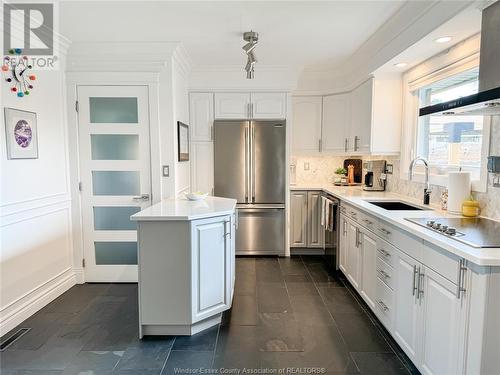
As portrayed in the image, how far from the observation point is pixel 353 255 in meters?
3.21

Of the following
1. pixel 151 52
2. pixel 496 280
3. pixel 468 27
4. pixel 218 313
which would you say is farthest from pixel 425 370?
pixel 151 52

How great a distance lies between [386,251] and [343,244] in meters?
1.14

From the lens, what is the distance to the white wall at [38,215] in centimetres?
253

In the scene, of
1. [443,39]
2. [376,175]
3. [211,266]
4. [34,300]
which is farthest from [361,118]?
[34,300]

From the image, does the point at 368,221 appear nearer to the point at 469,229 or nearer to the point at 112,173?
the point at 469,229

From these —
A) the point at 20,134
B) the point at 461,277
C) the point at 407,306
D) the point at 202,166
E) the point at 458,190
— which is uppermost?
the point at 20,134

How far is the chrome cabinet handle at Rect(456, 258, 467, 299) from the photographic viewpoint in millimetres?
1563

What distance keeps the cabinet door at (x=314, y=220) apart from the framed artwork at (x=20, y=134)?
316 centimetres

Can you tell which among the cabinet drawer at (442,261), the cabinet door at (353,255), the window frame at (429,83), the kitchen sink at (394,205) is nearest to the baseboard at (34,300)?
the cabinet door at (353,255)

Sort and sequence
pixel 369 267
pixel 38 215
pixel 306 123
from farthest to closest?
1. pixel 306 123
2. pixel 38 215
3. pixel 369 267

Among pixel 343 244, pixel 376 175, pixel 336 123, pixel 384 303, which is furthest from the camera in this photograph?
pixel 336 123

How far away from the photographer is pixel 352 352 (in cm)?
228

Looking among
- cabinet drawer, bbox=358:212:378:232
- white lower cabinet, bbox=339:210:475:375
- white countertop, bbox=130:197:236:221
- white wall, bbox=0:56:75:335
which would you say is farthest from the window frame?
white wall, bbox=0:56:75:335

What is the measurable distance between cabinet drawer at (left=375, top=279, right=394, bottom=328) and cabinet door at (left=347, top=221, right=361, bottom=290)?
0.44 metres
